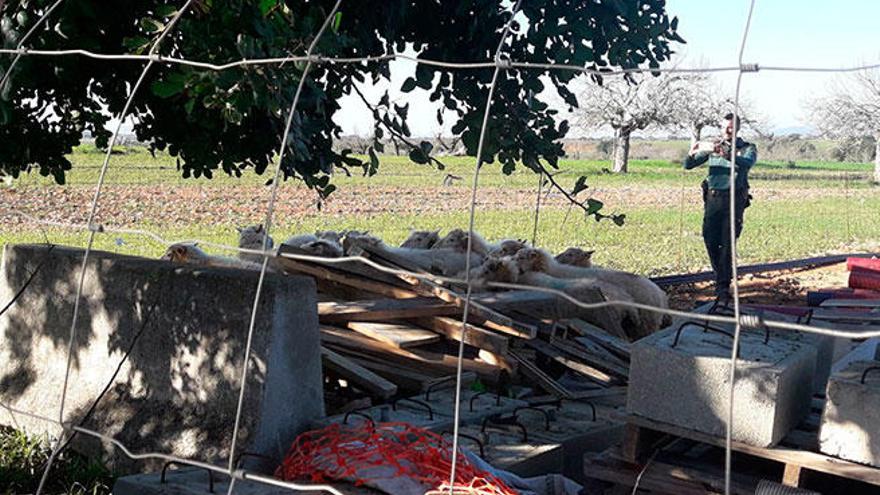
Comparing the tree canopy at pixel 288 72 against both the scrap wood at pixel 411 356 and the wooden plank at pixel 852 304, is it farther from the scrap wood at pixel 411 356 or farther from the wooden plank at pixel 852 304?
the wooden plank at pixel 852 304

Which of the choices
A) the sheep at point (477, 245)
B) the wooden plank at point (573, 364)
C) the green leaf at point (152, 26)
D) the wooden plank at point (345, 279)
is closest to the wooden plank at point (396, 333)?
the wooden plank at point (345, 279)

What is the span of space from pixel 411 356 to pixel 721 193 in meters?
5.78

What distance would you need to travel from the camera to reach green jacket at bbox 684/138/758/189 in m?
10.1

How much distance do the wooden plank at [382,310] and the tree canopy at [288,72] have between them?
0.75 m

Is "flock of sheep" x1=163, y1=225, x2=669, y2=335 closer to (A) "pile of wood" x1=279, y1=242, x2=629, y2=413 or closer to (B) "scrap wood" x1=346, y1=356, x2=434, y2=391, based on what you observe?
(A) "pile of wood" x1=279, y1=242, x2=629, y2=413

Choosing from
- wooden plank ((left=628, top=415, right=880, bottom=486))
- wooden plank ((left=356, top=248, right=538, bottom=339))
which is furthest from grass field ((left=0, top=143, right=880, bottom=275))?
wooden plank ((left=628, top=415, right=880, bottom=486))

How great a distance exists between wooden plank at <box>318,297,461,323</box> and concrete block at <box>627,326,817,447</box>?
8.51ft

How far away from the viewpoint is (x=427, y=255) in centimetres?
966

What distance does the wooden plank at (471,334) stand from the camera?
6.38 m

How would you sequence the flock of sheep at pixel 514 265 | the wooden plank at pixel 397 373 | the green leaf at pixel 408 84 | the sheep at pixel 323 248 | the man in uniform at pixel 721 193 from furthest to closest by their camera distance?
the man in uniform at pixel 721 193 → the sheep at pixel 323 248 → the flock of sheep at pixel 514 265 → the wooden plank at pixel 397 373 → the green leaf at pixel 408 84

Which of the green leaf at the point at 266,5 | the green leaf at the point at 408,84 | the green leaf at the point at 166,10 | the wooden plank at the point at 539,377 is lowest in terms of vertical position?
the wooden plank at the point at 539,377

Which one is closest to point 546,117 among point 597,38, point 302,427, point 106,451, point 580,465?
point 597,38

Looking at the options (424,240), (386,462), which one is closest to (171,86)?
(386,462)

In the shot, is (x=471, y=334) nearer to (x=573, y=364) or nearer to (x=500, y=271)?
(x=573, y=364)
